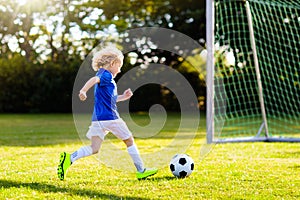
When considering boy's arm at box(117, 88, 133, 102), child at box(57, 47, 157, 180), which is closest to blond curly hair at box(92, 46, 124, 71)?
child at box(57, 47, 157, 180)

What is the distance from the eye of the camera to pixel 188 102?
872 inches

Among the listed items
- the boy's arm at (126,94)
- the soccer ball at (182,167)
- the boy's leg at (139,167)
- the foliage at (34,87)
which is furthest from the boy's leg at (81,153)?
the foliage at (34,87)

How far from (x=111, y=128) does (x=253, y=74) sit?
673 cm

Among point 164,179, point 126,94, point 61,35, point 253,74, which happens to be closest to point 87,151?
point 126,94

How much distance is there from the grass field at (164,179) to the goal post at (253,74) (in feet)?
7.16

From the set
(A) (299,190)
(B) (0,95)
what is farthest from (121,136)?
(B) (0,95)

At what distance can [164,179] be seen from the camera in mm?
5121

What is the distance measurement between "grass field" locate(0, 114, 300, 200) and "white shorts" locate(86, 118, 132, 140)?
450mm

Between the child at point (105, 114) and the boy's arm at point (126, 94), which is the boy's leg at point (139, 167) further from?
the boy's arm at point (126, 94)

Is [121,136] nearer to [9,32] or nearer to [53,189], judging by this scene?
[53,189]

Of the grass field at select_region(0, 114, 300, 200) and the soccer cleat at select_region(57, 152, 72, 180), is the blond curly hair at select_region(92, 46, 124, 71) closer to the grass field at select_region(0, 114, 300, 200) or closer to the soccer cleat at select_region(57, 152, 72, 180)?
the soccer cleat at select_region(57, 152, 72, 180)

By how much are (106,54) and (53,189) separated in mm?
1497

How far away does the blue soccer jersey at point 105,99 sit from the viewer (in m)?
5.07

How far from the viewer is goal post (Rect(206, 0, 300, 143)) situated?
9.55 metres
